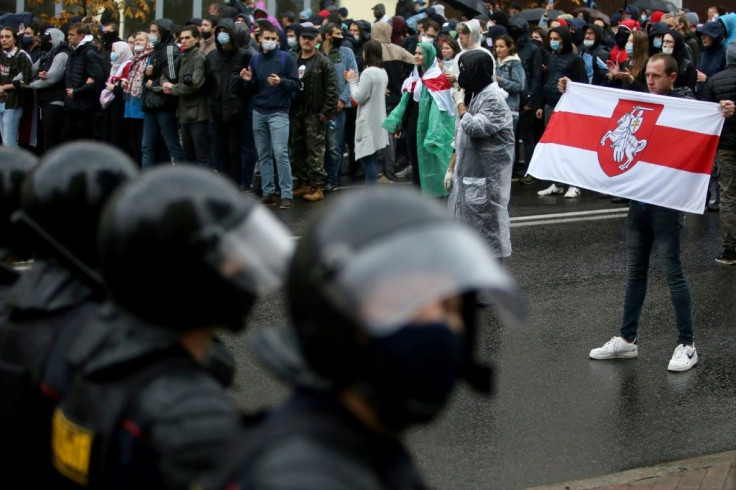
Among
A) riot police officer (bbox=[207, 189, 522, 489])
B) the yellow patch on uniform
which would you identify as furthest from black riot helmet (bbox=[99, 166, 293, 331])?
riot police officer (bbox=[207, 189, 522, 489])

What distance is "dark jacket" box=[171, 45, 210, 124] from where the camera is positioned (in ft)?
45.1

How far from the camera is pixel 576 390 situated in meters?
7.11

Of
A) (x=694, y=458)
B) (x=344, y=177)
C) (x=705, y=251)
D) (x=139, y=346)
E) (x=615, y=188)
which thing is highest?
(x=139, y=346)

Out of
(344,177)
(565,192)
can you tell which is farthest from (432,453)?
(344,177)

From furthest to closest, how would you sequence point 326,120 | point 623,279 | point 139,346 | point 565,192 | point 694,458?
point 565,192
point 326,120
point 623,279
point 694,458
point 139,346

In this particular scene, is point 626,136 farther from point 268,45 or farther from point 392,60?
point 392,60

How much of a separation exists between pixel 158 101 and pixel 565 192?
517cm

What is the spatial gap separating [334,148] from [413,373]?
42.6 ft

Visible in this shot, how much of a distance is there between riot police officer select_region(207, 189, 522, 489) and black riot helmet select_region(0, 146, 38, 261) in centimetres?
152

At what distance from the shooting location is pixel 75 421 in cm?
225

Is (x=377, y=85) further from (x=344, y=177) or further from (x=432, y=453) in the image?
(x=432, y=453)

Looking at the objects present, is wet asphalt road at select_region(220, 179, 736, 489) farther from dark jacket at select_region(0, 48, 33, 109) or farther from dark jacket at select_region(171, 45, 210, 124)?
dark jacket at select_region(0, 48, 33, 109)

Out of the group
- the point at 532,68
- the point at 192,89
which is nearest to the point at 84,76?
the point at 192,89

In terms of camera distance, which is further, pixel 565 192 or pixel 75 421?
pixel 565 192
